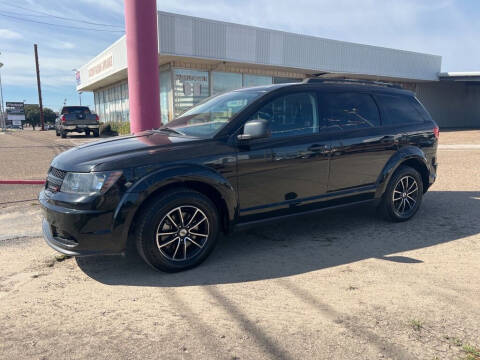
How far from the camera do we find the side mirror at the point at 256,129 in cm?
360

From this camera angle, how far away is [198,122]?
171 inches

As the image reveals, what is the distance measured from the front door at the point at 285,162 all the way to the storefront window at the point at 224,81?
15.3 metres

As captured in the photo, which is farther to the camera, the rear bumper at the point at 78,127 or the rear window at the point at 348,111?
the rear bumper at the point at 78,127

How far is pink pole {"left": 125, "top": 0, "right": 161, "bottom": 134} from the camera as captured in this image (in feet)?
24.3

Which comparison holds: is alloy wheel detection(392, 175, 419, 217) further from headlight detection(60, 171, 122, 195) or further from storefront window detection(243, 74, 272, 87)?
storefront window detection(243, 74, 272, 87)

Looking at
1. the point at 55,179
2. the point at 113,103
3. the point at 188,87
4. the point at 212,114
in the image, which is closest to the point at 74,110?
the point at 113,103

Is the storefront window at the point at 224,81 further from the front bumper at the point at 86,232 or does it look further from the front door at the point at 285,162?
the front bumper at the point at 86,232

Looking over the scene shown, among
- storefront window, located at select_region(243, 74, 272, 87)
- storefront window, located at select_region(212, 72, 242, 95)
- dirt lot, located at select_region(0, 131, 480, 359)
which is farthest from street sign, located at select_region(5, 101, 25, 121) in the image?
dirt lot, located at select_region(0, 131, 480, 359)

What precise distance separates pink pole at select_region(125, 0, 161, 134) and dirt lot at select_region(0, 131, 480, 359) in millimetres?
3750

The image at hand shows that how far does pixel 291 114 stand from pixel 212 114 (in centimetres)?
90

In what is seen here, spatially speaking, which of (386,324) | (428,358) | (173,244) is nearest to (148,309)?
(173,244)

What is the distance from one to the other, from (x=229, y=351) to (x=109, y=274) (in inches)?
65.8

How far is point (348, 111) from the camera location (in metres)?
4.59

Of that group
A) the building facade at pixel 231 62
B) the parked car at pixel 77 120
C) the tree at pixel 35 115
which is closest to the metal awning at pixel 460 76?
the building facade at pixel 231 62
